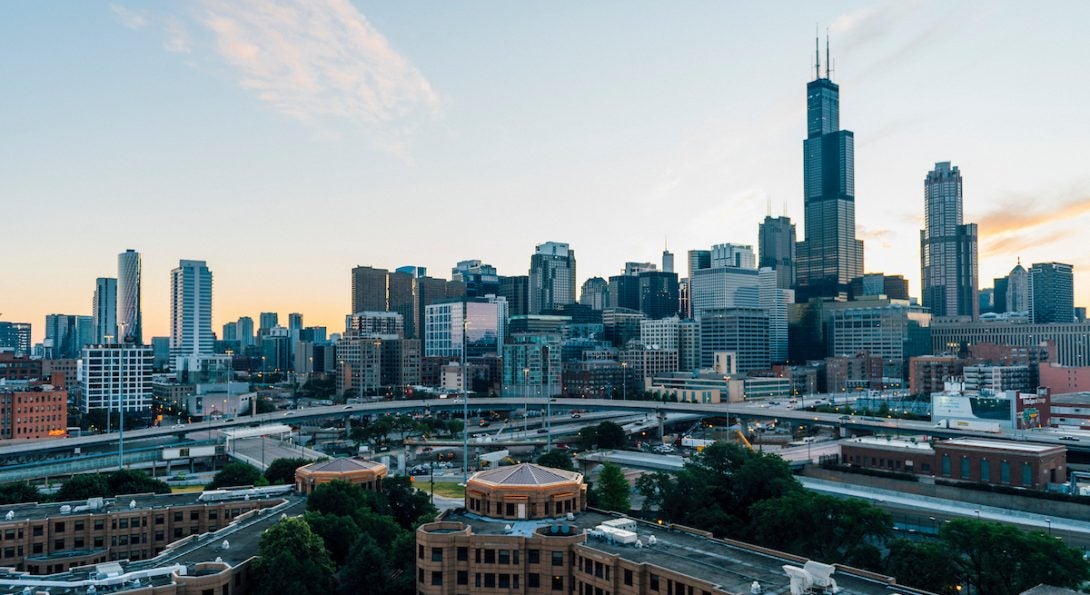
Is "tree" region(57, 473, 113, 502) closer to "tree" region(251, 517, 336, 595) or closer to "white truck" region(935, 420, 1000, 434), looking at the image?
"tree" region(251, 517, 336, 595)

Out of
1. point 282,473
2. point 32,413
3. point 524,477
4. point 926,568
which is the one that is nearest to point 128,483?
point 282,473

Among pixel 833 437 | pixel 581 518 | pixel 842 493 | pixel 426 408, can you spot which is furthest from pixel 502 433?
pixel 581 518

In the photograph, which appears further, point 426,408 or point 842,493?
point 426,408

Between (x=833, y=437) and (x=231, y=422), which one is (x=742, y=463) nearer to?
(x=833, y=437)

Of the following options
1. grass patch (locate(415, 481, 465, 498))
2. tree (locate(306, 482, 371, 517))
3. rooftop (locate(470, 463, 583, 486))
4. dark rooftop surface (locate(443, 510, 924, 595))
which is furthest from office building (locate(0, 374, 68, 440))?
dark rooftop surface (locate(443, 510, 924, 595))

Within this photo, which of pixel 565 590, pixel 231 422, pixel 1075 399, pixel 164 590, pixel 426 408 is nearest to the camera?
pixel 164 590

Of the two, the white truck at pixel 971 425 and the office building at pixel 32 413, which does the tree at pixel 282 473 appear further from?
the white truck at pixel 971 425
